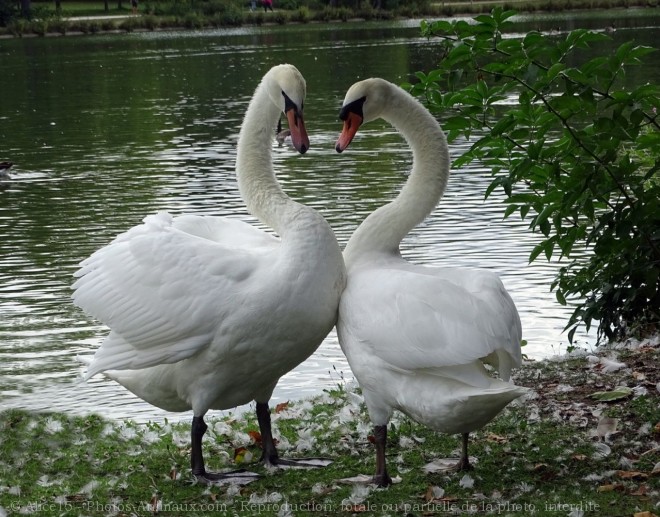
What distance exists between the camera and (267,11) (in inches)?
3179

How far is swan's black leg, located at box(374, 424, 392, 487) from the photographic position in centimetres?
572

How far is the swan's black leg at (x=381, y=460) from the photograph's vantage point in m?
5.72

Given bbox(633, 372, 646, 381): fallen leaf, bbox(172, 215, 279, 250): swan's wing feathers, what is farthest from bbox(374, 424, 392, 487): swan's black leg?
bbox(633, 372, 646, 381): fallen leaf

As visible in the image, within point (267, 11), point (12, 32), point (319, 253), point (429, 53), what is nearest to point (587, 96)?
point (319, 253)

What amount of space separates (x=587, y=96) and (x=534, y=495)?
2.26m

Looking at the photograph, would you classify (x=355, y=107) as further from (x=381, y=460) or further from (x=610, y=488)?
(x=610, y=488)

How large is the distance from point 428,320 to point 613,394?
2077 millimetres

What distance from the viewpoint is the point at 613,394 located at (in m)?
6.92

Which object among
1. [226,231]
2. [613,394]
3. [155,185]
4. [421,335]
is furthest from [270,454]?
[155,185]

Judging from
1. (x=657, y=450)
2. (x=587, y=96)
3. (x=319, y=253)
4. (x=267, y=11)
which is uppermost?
(x=587, y=96)

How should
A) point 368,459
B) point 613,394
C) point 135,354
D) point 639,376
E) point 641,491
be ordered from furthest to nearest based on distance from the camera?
1. point 639,376
2. point 613,394
3. point 368,459
4. point 135,354
5. point 641,491

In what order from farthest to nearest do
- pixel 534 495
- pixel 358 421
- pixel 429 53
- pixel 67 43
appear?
pixel 67 43 → pixel 429 53 → pixel 358 421 → pixel 534 495

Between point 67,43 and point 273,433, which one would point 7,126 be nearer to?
point 273,433

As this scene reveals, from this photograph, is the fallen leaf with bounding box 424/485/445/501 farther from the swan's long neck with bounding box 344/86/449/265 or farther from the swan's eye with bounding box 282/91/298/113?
the swan's eye with bounding box 282/91/298/113
